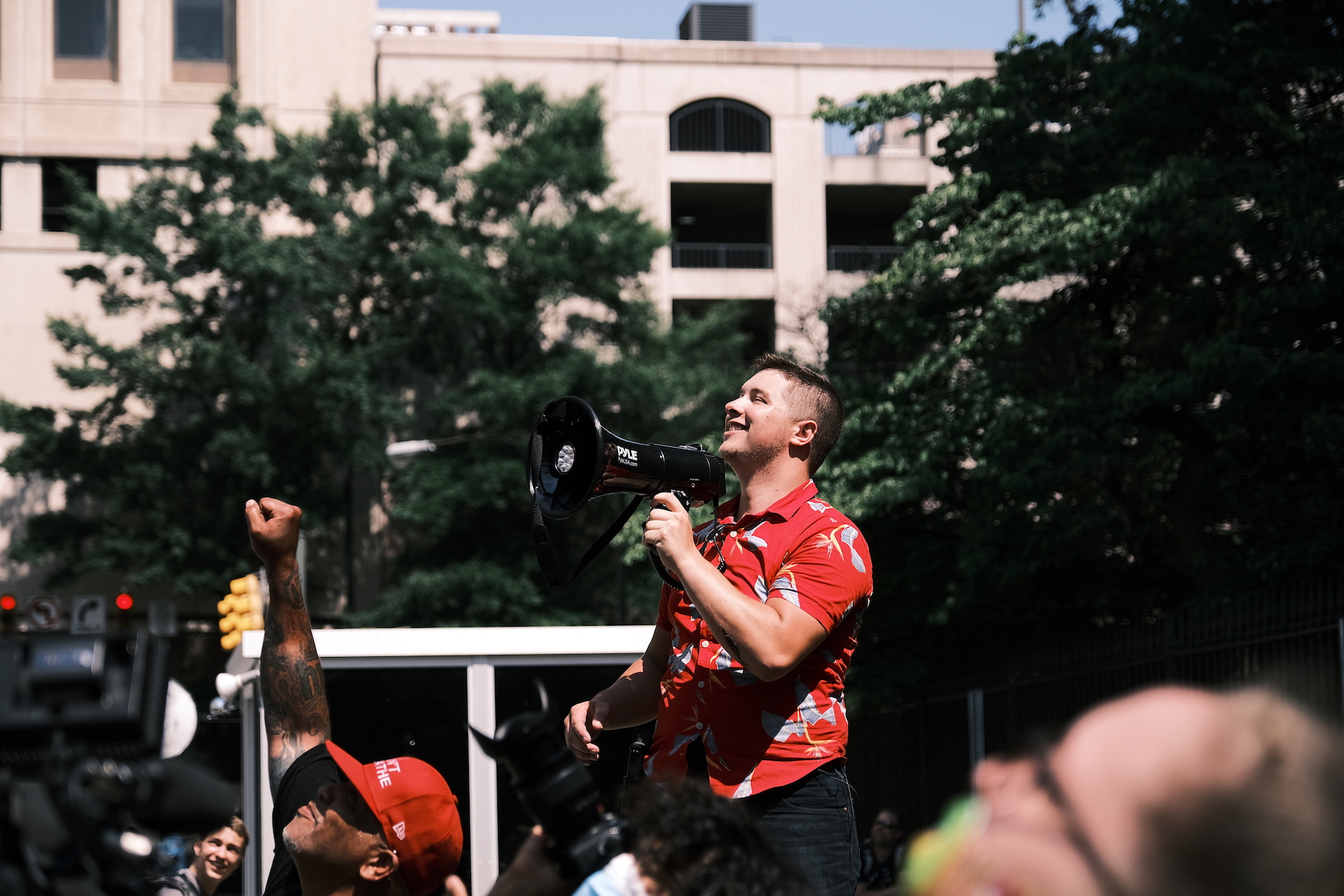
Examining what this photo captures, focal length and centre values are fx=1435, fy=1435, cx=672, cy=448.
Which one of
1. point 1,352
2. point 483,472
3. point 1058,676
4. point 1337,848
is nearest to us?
point 1337,848

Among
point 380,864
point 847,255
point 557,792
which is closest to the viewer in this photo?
point 557,792

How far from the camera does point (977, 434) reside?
17109 millimetres

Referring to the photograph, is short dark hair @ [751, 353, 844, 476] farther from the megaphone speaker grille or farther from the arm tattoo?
the arm tattoo

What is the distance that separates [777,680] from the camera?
336 centimetres

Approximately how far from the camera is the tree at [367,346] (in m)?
26.9

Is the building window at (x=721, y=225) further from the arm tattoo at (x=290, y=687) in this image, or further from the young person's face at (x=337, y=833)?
the young person's face at (x=337, y=833)

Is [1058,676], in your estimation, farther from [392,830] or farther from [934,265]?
[392,830]

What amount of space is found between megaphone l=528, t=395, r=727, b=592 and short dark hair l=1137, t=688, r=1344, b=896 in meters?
2.60

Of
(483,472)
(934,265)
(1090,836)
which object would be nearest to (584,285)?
(483,472)

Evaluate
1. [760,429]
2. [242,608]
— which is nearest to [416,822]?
[760,429]

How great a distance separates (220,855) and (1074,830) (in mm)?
6538

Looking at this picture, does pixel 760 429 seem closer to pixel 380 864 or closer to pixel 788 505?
pixel 788 505

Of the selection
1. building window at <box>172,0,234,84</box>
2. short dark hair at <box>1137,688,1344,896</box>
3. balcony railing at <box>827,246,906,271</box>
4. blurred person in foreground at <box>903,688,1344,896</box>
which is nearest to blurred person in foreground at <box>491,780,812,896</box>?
blurred person in foreground at <box>903,688,1344,896</box>

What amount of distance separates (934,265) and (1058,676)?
5.01m
